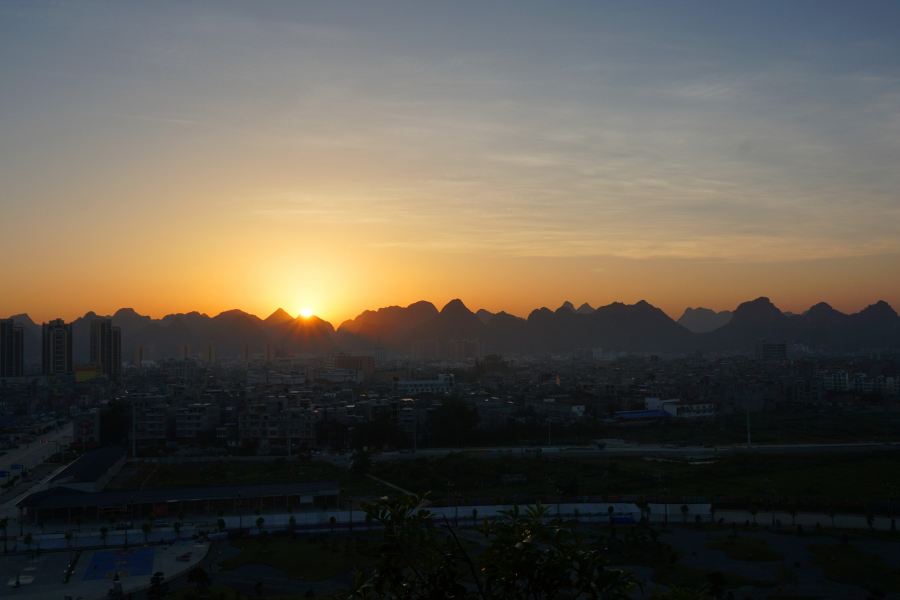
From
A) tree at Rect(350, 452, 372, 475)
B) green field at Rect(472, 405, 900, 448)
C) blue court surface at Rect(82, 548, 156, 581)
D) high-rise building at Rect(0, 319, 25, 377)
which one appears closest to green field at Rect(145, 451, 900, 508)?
tree at Rect(350, 452, 372, 475)

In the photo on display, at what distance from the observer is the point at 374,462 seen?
1550cm

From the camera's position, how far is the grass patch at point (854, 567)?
8000 millimetres

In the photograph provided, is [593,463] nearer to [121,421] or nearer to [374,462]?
[374,462]

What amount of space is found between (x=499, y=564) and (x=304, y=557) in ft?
25.6

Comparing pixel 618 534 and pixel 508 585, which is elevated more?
pixel 508 585

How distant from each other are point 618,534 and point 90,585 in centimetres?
Answer: 686

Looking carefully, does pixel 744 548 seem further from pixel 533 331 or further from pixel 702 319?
pixel 702 319

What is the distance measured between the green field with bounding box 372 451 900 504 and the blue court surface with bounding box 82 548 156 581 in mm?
4650

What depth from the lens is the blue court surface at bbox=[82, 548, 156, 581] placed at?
27.9 ft

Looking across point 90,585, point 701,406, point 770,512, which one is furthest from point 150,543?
point 701,406

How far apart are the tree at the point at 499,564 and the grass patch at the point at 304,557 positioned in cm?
659

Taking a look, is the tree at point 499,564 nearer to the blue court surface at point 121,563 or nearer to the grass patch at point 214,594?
the grass patch at point 214,594

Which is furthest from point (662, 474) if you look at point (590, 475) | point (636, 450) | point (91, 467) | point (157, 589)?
point (91, 467)

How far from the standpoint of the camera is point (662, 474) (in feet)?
46.1
